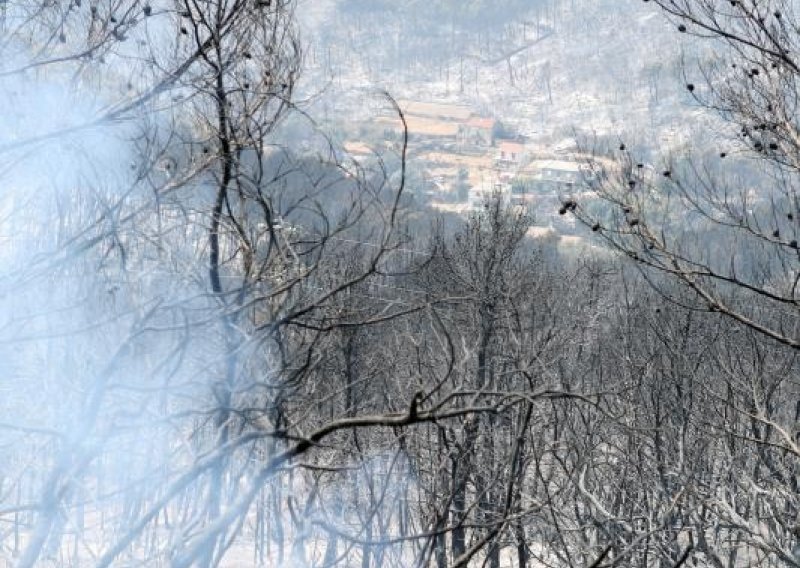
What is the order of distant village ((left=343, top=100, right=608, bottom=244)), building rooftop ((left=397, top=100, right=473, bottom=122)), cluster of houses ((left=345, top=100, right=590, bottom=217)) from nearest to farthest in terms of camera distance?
1. distant village ((left=343, top=100, right=608, bottom=244))
2. cluster of houses ((left=345, top=100, right=590, bottom=217))
3. building rooftop ((left=397, top=100, right=473, bottom=122))

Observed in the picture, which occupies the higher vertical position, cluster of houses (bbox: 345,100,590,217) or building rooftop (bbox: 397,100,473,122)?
building rooftop (bbox: 397,100,473,122)

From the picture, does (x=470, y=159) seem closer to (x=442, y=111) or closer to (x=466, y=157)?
(x=466, y=157)

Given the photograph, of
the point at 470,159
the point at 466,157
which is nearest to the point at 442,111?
the point at 470,159

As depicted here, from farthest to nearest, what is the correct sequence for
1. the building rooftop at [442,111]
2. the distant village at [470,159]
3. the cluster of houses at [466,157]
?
the building rooftop at [442,111] < the cluster of houses at [466,157] < the distant village at [470,159]

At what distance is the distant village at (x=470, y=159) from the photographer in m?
62.9

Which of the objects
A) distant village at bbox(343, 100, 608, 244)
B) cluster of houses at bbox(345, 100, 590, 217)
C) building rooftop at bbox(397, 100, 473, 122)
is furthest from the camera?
building rooftop at bbox(397, 100, 473, 122)

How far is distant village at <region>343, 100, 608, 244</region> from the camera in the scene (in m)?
62.9

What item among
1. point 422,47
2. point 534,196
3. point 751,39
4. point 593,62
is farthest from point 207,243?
point 422,47

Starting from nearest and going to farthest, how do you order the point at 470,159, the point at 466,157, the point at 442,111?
1. the point at 466,157
2. the point at 470,159
3. the point at 442,111

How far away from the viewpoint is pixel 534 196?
61.0 m

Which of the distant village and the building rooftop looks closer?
the distant village

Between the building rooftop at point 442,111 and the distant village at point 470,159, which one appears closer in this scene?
the distant village at point 470,159

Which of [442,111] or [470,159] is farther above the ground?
[442,111]

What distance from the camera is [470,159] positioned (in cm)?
7894
